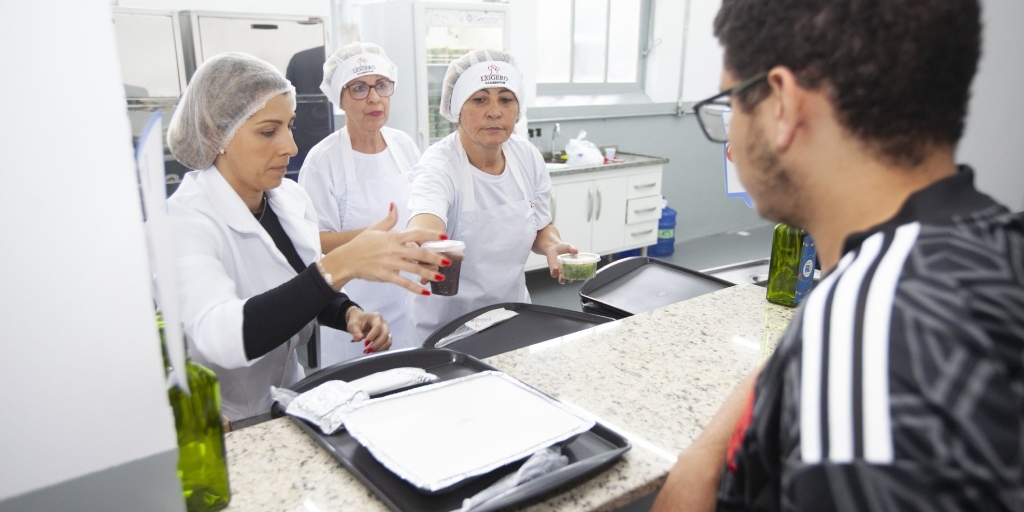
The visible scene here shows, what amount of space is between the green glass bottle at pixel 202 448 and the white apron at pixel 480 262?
4.39ft

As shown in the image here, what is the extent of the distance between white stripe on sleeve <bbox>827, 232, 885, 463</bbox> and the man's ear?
20cm

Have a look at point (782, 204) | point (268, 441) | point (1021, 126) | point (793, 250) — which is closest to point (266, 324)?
point (268, 441)

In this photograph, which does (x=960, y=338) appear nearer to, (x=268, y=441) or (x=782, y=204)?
(x=782, y=204)

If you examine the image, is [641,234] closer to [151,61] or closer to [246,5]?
[246,5]

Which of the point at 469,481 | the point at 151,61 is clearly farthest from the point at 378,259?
the point at 151,61

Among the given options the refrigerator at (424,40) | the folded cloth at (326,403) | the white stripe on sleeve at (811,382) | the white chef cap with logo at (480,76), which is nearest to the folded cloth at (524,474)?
the folded cloth at (326,403)

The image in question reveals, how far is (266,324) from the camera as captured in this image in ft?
4.54

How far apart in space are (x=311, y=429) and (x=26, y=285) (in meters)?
0.71

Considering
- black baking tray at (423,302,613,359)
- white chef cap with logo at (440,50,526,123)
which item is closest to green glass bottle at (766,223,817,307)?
black baking tray at (423,302,613,359)

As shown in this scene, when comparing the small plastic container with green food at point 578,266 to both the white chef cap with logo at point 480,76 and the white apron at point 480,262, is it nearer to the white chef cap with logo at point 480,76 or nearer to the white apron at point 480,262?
the white apron at point 480,262

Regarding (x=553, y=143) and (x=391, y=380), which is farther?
(x=553, y=143)

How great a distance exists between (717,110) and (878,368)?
0.50m

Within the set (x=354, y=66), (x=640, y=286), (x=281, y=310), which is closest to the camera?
(x=281, y=310)

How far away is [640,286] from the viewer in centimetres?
210
